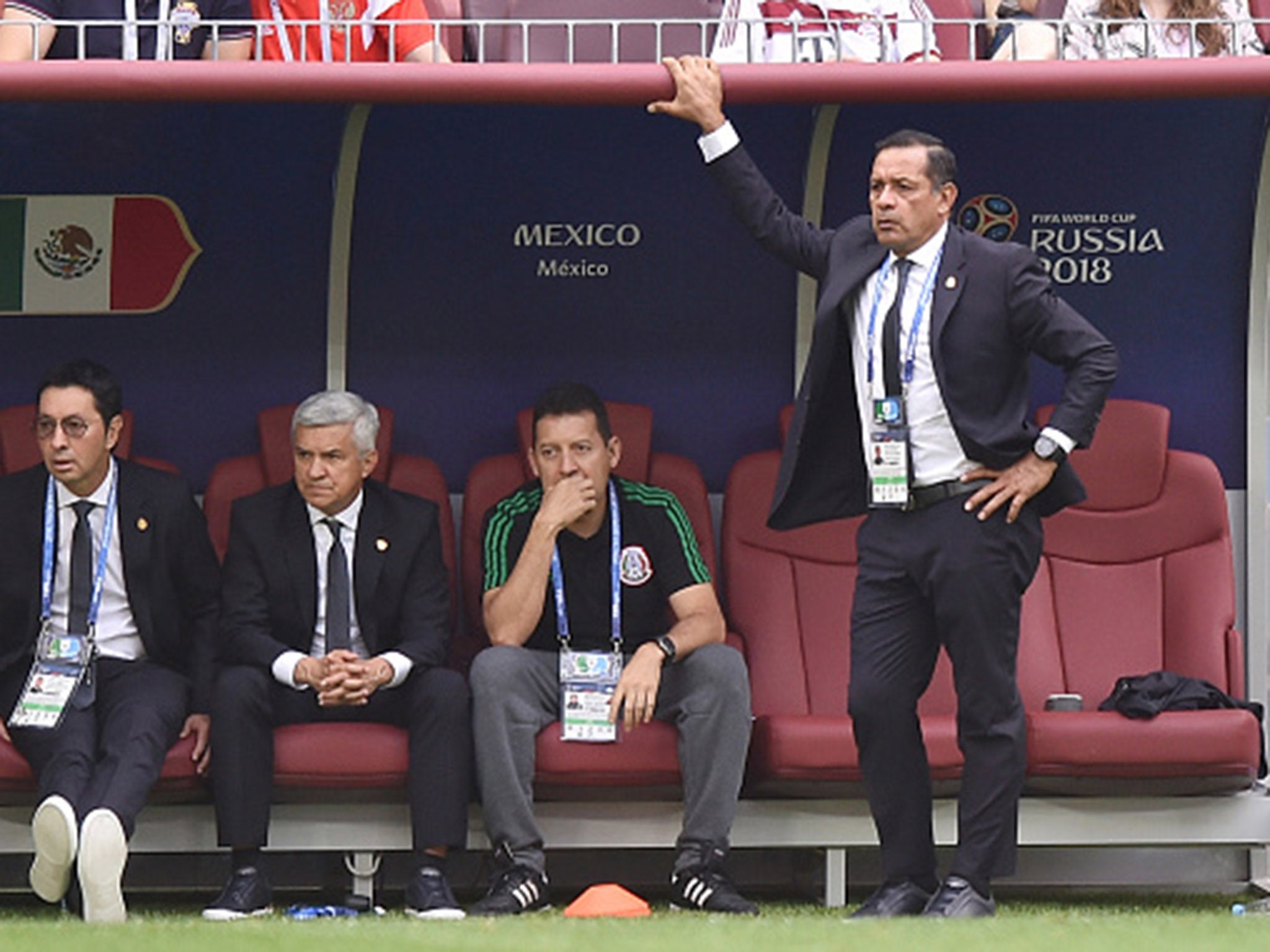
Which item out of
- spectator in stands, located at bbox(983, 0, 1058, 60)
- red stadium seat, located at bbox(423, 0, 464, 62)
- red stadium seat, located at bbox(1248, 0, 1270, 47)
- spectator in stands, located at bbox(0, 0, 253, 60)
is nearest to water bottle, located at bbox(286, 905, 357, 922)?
spectator in stands, located at bbox(0, 0, 253, 60)

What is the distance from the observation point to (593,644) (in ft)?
18.5

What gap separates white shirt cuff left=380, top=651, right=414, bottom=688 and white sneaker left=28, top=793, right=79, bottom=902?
79cm

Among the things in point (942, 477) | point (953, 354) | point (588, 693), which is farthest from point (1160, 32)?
point (588, 693)

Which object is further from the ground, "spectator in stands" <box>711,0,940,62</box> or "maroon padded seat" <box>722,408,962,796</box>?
"spectator in stands" <box>711,0,940,62</box>

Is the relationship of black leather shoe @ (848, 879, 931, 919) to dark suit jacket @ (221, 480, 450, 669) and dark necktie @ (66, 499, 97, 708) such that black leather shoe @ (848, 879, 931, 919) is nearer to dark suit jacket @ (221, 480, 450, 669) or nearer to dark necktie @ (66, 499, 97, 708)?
dark suit jacket @ (221, 480, 450, 669)

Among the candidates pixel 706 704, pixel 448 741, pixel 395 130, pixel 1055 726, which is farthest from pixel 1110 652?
pixel 395 130

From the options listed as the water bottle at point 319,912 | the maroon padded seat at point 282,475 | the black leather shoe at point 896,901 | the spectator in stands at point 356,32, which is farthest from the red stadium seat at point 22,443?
the black leather shoe at point 896,901

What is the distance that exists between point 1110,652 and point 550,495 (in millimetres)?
1529

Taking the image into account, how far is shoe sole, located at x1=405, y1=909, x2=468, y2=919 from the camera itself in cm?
504

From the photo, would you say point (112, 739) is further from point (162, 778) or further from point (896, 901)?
point (896, 901)

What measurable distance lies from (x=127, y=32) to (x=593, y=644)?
1.76m

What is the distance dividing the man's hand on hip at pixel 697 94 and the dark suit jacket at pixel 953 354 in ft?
0.31

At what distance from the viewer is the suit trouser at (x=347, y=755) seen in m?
5.20

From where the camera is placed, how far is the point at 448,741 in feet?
17.3
